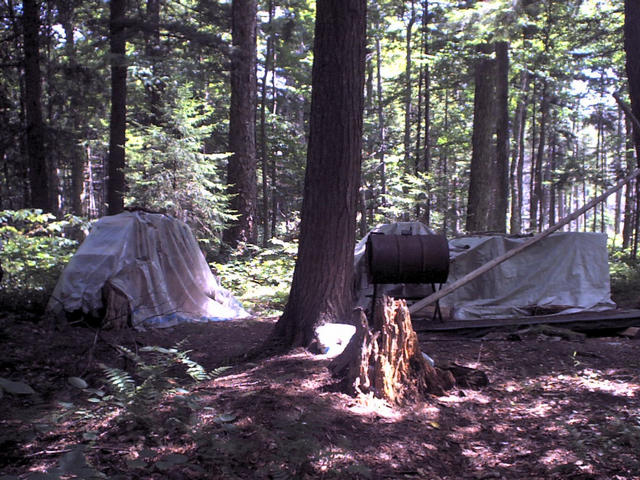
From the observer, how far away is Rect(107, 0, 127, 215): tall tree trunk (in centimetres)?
1226

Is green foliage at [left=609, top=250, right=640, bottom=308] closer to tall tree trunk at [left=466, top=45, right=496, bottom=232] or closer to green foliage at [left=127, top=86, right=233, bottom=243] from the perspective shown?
tall tree trunk at [left=466, top=45, right=496, bottom=232]

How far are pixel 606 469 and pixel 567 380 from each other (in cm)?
179

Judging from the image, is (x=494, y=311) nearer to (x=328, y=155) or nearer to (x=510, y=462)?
(x=328, y=155)

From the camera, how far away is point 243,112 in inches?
497

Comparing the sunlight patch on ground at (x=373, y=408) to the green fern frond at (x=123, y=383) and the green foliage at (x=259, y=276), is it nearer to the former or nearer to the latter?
the green fern frond at (x=123, y=383)

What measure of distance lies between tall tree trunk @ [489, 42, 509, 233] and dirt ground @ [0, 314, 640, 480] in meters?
10.4

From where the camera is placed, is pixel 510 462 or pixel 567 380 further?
pixel 567 380

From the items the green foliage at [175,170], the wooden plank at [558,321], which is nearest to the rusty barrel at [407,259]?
the wooden plank at [558,321]

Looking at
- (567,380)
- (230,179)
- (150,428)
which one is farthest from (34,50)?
(567,380)

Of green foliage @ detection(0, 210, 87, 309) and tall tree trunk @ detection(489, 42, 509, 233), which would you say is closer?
green foliage @ detection(0, 210, 87, 309)

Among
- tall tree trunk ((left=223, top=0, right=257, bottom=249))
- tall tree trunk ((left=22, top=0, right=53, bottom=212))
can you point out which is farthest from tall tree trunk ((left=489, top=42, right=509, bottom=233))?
tall tree trunk ((left=22, top=0, right=53, bottom=212))

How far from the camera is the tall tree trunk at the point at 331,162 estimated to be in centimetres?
487

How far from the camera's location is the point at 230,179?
1277cm

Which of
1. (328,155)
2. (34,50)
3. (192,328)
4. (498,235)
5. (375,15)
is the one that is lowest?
(192,328)
